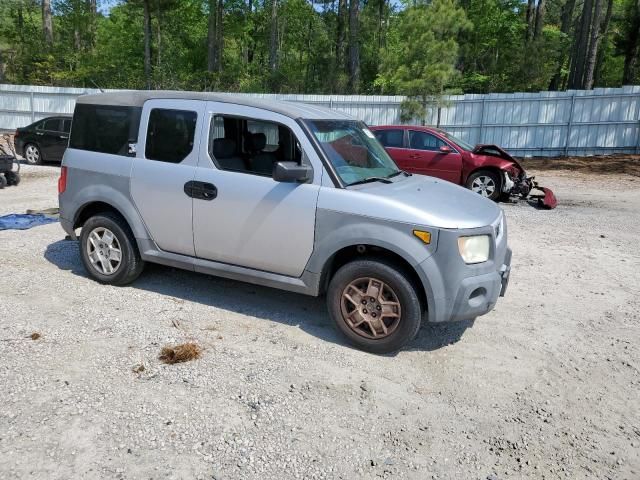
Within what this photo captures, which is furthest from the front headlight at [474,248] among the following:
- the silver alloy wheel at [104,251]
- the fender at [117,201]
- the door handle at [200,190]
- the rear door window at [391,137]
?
the rear door window at [391,137]

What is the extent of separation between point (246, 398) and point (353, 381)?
802 millimetres

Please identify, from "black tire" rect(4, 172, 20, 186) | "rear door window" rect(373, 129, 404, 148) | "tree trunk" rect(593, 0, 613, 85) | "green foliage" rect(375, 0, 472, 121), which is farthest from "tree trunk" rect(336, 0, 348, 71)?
"black tire" rect(4, 172, 20, 186)

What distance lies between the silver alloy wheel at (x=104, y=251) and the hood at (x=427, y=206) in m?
2.70

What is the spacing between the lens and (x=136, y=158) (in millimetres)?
5246

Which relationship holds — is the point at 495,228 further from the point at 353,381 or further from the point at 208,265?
the point at 208,265

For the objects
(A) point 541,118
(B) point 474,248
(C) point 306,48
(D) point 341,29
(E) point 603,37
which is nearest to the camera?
(B) point 474,248

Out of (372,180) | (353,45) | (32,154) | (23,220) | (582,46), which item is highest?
(582,46)

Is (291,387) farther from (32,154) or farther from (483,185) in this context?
(32,154)

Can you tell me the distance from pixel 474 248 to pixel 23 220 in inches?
285

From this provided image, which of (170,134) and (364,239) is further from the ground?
(170,134)

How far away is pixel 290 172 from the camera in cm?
430

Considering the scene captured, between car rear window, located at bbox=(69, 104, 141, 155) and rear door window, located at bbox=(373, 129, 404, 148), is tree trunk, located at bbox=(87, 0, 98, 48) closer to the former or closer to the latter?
rear door window, located at bbox=(373, 129, 404, 148)

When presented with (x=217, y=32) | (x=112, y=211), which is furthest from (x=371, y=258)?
(x=217, y=32)

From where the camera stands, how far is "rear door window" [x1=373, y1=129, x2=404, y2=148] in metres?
12.2
